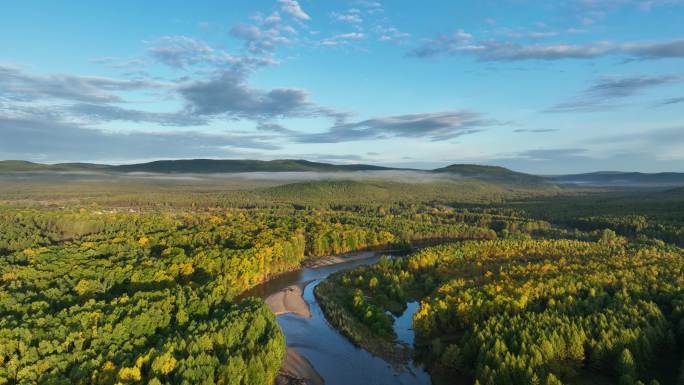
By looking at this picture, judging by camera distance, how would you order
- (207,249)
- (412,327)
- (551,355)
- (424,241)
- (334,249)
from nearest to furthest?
1. (551,355)
2. (412,327)
3. (207,249)
4. (334,249)
5. (424,241)

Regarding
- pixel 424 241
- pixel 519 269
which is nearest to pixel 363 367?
pixel 519 269

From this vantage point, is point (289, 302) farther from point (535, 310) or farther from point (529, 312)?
point (535, 310)

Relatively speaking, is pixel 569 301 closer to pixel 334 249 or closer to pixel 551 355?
pixel 551 355

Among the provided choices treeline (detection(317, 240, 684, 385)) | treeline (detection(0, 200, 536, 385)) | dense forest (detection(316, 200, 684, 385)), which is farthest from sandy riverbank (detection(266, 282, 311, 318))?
treeline (detection(0, 200, 536, 385))

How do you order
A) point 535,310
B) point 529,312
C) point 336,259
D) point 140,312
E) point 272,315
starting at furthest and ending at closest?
A: 1. point 336,259
2. point 535,310
3. point 272,315
4. point 529,312
5. point 140,312

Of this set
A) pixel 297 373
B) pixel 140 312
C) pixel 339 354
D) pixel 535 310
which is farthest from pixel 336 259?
pixel 140 312

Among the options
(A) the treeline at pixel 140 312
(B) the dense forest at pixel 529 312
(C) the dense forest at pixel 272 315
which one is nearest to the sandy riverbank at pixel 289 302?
(B) the dense forest at pixel 529 312

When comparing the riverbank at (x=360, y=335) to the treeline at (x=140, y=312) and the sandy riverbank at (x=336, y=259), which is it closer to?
the treeline at (x=140, y=312)
